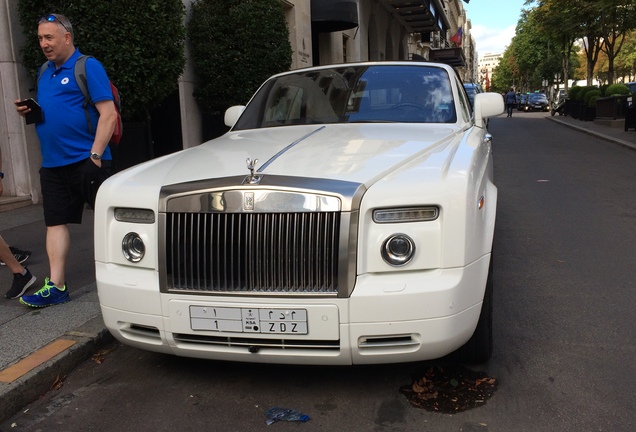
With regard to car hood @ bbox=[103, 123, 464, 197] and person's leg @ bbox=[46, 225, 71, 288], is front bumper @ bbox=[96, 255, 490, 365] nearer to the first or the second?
car hood @ bbox=[103, 123, 464, 197]

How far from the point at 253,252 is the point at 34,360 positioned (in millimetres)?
1573

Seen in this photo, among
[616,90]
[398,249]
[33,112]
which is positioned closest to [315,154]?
[398,249]

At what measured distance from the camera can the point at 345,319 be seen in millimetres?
2734

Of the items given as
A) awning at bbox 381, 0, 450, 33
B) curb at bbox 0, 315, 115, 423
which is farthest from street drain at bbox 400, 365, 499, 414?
awning at bbox 381, 0, 450, 33

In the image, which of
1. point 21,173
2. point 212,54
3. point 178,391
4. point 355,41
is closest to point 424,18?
point 355,41

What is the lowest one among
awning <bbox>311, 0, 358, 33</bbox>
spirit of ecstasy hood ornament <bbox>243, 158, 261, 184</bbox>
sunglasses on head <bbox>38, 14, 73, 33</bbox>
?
spirit of ecstasy hood ornament <bbox>243, 158, 261, 184</bbox>

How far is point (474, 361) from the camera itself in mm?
3322

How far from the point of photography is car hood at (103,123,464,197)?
297cm

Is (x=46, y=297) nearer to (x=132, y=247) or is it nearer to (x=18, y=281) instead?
(x=18, y=281)

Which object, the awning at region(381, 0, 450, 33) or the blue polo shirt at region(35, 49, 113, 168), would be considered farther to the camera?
the awning at region(381, 0, 450, 33)

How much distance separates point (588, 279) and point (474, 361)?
2177 millimetres

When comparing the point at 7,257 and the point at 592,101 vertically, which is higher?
the point at 592,101

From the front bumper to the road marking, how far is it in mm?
705

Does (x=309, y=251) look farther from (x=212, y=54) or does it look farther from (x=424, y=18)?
(x=424, y=18)
